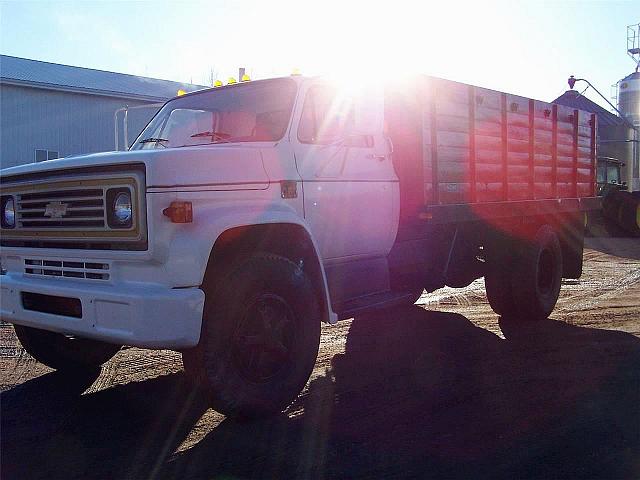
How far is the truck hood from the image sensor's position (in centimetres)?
359

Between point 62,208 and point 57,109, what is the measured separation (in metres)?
21.5

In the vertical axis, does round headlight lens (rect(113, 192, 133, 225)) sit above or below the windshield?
below

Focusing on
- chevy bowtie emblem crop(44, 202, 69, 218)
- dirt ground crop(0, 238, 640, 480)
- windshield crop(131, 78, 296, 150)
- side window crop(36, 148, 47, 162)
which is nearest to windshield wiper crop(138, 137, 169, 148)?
windshield crop(131, 78, 296, 150)

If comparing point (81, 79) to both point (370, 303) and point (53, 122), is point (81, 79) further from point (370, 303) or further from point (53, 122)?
point (370, 303)

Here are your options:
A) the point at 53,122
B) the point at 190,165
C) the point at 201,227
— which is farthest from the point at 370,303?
the point at 53,122

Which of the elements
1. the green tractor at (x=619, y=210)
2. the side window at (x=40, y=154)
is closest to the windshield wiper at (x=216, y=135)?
the green tractor at (x=619, y=210)

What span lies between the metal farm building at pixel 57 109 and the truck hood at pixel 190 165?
18310 millimetres

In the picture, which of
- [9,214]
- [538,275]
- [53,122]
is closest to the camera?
[9,214]

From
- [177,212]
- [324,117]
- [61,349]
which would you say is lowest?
[61,349]

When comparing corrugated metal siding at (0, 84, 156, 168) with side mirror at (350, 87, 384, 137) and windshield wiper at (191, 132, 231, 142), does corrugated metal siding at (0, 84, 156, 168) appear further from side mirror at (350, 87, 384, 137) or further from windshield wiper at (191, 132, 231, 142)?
windshield wiper at (191, 132, 231, 142)

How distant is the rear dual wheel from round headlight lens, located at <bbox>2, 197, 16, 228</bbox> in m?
4.78

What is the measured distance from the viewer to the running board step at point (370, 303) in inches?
192

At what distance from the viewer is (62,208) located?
4.00m

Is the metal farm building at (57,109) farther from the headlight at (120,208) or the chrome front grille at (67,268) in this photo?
the headlight at (120,208)
